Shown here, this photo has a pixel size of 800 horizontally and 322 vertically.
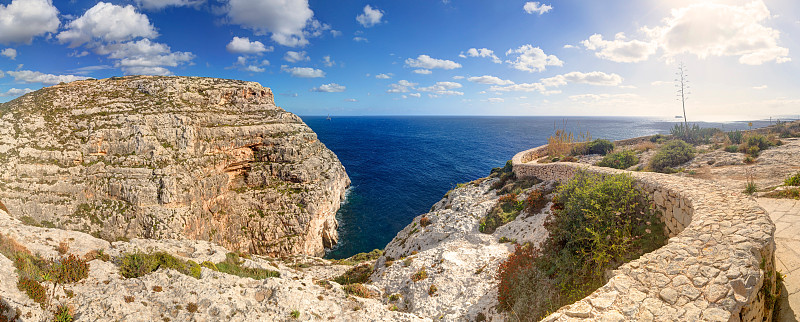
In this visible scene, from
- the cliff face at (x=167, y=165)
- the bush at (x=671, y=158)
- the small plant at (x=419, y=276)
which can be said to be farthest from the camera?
the cliff face at (x=167, y=165)

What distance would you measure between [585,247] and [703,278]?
4.49m

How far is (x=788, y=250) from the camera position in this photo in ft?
26.6

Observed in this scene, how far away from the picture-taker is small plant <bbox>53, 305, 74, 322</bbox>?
916cm

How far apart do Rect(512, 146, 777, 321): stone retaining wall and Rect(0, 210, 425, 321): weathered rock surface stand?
8.29 meters

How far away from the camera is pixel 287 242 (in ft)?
123

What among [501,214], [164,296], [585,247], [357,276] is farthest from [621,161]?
[164,296]

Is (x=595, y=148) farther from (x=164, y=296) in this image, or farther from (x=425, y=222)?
(x=164, y=296)

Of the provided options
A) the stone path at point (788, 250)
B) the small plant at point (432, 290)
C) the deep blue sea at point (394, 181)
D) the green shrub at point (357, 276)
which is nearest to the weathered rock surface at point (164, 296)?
the small plant at point (432, 290)

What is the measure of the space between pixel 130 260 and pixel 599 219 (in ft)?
62.2

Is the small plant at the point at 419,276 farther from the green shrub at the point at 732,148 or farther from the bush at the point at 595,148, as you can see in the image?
the bush at the point at 595,148

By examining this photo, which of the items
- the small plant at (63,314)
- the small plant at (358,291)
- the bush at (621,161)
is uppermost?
the bush at (621,161)

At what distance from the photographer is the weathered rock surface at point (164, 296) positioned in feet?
31.6

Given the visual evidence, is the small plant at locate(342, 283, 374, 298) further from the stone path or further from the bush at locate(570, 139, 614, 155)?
the bush at locate(570, 139, 614, 155)

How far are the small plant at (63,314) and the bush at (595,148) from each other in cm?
4379
